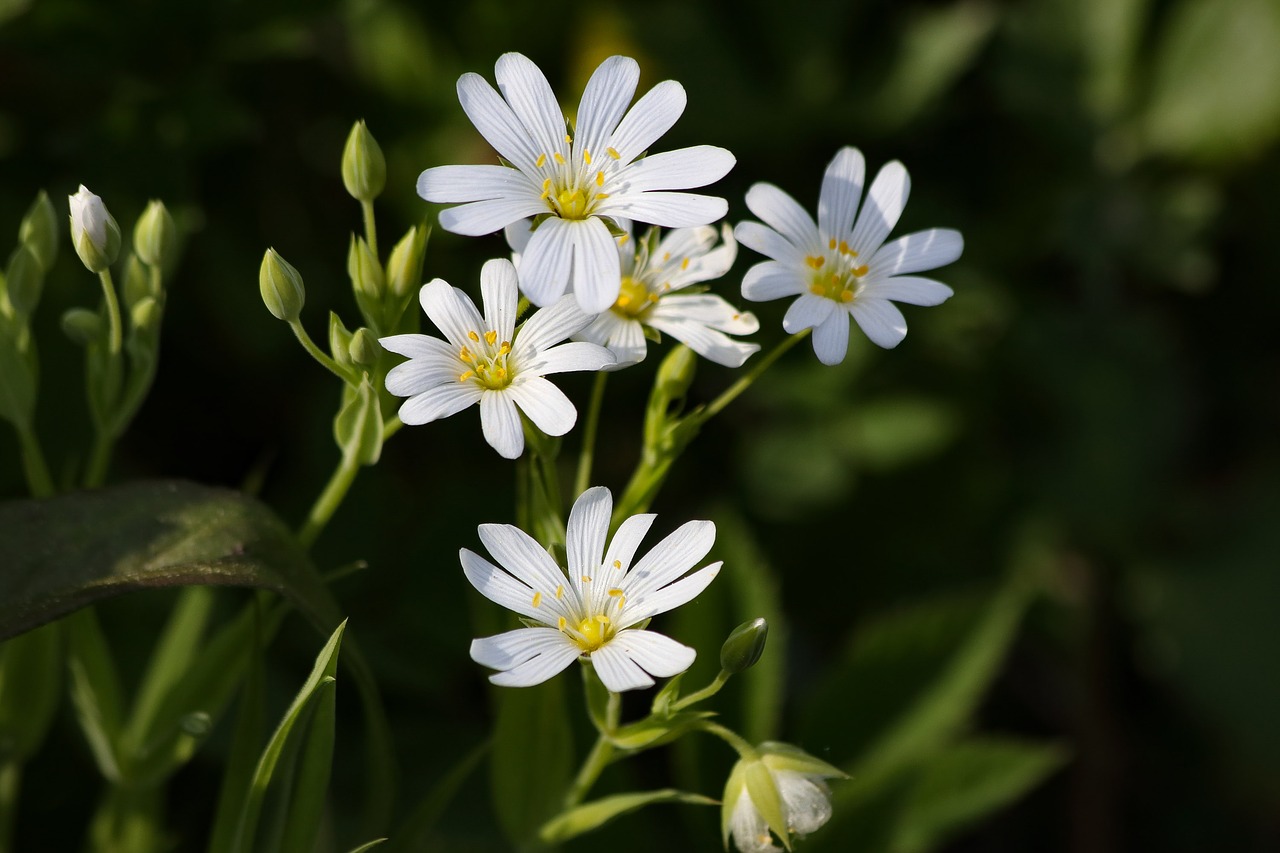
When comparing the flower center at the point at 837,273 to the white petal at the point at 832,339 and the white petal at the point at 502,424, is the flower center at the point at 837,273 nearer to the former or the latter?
the white petal at the point at 832,339

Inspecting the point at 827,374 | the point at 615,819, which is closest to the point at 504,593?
the point at 615,819

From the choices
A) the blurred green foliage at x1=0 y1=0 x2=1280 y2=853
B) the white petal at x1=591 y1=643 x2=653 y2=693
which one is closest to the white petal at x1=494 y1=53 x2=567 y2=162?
the white petal at x1=591 y1=643 x2=653 y2=693

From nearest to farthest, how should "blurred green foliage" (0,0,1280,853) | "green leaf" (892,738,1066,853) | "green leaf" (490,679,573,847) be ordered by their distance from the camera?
"green leaf" (490,679,573,847) < "green leaf" (892,738,1066,853) < "blurred green foliage" (0,0,1280,853)

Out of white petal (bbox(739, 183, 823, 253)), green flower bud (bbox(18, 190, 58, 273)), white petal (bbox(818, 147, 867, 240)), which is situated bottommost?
green flower bud (bbox(18, 190, 58, 273))

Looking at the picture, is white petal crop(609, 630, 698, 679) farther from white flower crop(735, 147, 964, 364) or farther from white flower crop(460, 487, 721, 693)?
white flower crop(735, 147, 964, 364)

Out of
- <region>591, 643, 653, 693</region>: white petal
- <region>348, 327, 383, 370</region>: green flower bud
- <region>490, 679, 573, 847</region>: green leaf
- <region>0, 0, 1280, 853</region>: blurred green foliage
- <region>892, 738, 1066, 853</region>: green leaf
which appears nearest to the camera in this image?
<region>591, 643, 653, 693</region>: white petal

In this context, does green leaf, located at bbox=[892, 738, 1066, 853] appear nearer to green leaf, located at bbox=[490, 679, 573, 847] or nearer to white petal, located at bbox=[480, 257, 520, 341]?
green leaf, located at bbox=[490, 679, 573, 847]

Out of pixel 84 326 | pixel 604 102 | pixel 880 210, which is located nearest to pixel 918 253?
pixel 880 210

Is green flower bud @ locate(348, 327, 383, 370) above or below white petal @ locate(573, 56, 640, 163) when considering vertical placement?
below

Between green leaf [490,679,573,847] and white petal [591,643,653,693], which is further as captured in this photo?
green leaf [490,679,573,847]
